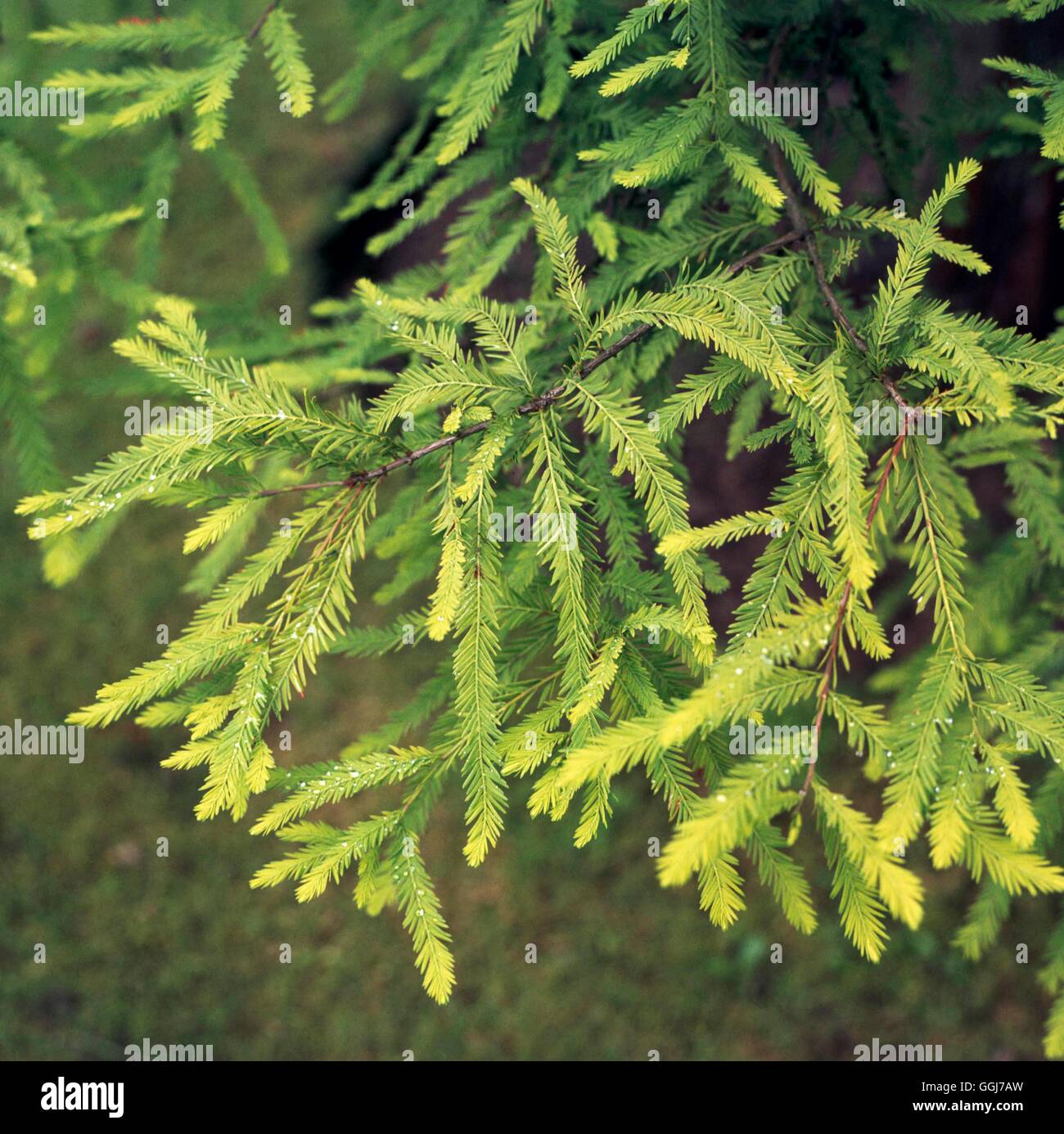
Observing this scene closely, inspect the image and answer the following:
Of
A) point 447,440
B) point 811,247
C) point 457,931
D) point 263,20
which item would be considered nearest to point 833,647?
point 447,440

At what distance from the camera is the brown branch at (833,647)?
5.15 feet

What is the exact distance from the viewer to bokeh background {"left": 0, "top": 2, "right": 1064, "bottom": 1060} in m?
4.24

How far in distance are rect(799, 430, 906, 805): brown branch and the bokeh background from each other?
274cm

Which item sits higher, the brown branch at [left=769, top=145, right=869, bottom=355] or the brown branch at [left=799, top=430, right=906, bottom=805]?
the brown branch at [left=769, top=145, right=869, bottom=355]

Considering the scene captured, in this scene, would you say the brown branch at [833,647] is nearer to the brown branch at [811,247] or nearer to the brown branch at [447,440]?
the brown branch at [811,247]

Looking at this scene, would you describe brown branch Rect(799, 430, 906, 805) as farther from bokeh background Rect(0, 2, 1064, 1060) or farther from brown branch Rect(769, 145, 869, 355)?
bokeh background Rect(0, 2, 1064, 1060)

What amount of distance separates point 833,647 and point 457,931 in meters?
3.57

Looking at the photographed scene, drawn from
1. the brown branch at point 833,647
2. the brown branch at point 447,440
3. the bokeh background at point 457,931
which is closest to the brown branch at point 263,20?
the brown branch at point 447,440

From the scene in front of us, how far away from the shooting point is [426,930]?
5.74ft

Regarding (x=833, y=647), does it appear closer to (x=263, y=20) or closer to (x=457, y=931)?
(x=263, y=20)

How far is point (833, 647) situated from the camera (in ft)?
5.39

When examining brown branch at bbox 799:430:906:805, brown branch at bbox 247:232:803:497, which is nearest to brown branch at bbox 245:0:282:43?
brown branch at bbox 247:232:803:497

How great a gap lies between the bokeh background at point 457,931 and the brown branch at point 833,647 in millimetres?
2745
